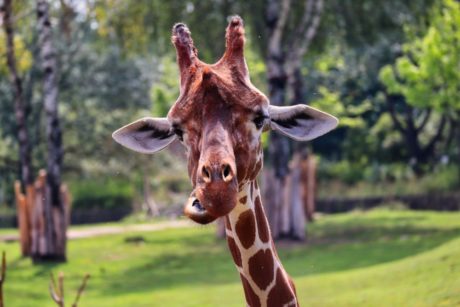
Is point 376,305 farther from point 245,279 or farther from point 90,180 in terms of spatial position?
point 90,180

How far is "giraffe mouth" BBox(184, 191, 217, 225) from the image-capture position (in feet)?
14.1

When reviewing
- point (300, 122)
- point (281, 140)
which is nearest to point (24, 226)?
point (281, 140)

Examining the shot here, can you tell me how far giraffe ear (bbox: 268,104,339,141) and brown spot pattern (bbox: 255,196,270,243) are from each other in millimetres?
443

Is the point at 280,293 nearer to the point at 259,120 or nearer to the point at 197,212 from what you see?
the point at 259,120

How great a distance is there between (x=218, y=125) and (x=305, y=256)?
631 inches

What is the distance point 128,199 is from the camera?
46188 mm

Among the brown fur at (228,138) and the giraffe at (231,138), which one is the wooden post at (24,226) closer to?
the giraffe at (231,138)

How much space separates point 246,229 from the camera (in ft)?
Answer: 17.3

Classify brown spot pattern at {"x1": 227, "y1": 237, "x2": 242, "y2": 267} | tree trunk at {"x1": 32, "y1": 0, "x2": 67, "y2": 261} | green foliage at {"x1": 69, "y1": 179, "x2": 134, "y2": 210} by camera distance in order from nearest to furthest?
brown spot pattern at {"x1": 227, "y1": 237, "x2": 242, "y2": 267}
tree trunk at {"x1": 32, "y1": 0, "x2": 67, "y2": 261}
green foliage at {"x1": 69, "y1": 179, "x2": 134, "y2": 210}

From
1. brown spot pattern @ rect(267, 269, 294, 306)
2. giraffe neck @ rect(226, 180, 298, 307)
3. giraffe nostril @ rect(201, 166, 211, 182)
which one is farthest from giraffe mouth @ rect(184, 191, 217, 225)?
brown spot pattern @ rect(267, 269, 294, 306)

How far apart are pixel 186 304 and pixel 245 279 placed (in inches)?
347

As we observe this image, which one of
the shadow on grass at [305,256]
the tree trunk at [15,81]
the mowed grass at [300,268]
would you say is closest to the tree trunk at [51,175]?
the mowed grass at [300,268]

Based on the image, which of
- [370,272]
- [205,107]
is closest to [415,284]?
[370,272]

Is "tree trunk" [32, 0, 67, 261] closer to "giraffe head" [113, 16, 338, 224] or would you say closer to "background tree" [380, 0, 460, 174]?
"background tree" [380, 0, 460, 174]
